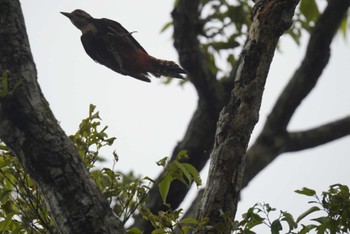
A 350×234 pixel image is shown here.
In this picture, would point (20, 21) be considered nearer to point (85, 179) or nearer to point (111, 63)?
point (85, 179)

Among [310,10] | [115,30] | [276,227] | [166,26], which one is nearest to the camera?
[276,227]

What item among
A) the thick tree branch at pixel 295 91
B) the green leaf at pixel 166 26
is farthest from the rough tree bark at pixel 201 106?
the green leaf at pixel 166 26

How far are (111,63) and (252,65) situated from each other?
102 cm

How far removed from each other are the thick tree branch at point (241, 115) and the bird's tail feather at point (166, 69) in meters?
1.04

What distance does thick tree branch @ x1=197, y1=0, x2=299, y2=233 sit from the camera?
7.78 ft

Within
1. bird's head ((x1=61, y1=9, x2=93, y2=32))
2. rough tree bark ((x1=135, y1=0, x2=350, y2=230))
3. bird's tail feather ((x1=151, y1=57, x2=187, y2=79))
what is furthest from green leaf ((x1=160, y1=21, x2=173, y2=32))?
bird's head ((x1=61, y1=9, x2=93, y2=32))

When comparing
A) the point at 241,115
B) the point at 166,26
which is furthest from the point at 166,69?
the point at 166,26

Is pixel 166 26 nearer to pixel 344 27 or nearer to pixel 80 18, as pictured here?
pixel 344 27

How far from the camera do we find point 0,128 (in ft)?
7.32

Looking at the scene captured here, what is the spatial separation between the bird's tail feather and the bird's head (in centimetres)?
43

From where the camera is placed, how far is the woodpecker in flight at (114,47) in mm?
3270

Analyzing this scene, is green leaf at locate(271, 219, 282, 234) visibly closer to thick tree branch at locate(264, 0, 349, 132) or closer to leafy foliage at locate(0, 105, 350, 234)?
leafy foliage at locate(0, 105, 350, 234)

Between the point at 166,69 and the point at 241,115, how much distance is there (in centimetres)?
120

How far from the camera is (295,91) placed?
16.1ft
